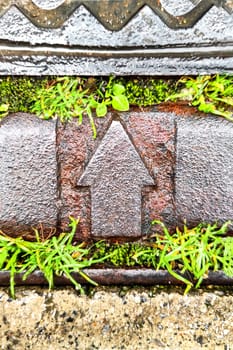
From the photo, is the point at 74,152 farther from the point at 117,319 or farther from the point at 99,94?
the point at 117,319

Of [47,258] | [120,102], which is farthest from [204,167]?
[47,258]

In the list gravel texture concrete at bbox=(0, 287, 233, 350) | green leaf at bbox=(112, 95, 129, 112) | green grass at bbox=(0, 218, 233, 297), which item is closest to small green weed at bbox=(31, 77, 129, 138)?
green leaf at bbox=(112, 95, 129, 112)

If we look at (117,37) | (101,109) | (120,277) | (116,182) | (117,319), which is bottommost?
(117,319)

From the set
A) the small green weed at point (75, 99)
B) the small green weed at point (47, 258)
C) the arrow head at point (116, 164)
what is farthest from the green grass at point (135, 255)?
the small green weed at point (75, 99)

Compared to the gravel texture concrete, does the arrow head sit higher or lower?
higher

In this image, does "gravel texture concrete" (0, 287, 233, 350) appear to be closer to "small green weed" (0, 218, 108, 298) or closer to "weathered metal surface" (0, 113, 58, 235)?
"small green weed" (0, 218, 108, 298)

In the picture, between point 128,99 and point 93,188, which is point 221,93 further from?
point 93,188

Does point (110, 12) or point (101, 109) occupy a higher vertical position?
point (110, 12)
